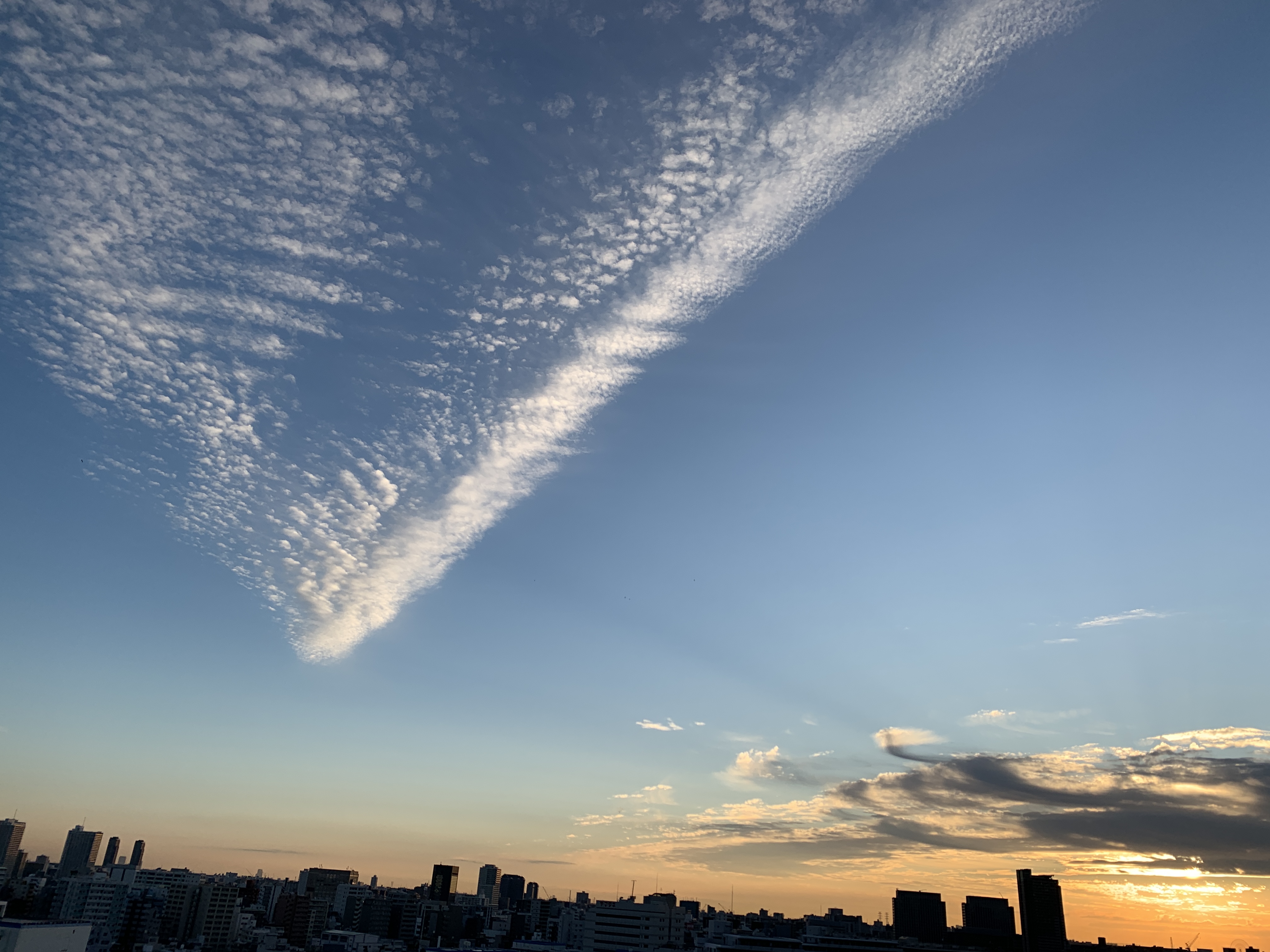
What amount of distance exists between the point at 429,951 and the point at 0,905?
279 feet

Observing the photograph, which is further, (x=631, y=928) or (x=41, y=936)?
(x=631, y=928)

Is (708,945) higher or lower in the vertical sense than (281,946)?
higher

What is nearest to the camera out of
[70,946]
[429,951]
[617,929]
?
[70,946]

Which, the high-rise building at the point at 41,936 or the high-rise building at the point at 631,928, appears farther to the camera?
the high-rise building at the point at 631,928

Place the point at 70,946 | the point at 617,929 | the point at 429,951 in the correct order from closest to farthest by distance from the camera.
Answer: the point at 70,946 → the point at 429,951 → the point at 617,929

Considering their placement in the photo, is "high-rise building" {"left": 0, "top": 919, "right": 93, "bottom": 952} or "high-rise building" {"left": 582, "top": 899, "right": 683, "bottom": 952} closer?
"high-rise building" {"left": 0, "top": 919, "right": 93, "bottom": 952}

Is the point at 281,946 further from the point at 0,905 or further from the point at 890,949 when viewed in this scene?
the point at 890,949

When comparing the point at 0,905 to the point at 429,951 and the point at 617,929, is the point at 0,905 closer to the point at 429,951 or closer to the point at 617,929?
the point at 429,951

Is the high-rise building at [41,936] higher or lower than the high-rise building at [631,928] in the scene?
higher

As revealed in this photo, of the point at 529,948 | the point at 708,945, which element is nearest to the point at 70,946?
the point at 529,948

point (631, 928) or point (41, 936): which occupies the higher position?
point (41, 936)

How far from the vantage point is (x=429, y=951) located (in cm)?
16412

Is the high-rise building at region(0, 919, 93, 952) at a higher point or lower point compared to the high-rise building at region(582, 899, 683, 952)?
higher

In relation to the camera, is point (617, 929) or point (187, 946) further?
point (187, 946)
